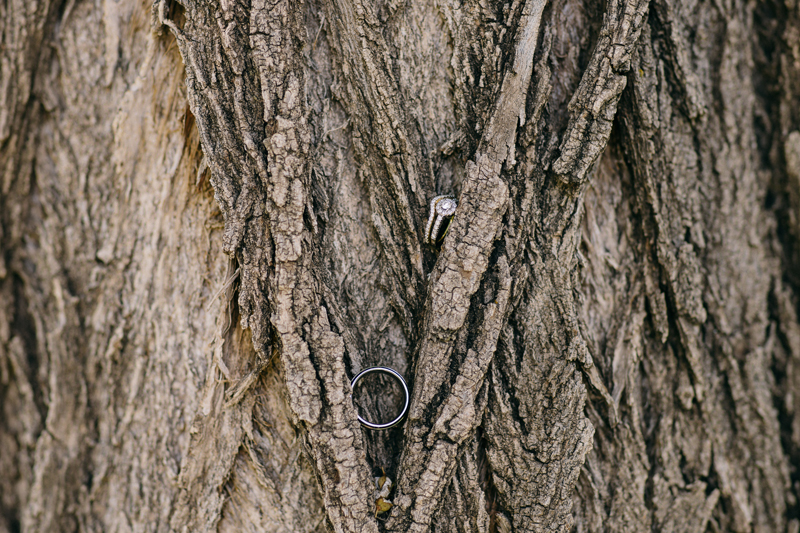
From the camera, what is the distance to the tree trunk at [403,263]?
133cm

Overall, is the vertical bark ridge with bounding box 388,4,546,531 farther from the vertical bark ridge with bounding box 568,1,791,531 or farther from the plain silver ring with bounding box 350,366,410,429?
the vertical bark ridge with bounding box 568,1,791,531

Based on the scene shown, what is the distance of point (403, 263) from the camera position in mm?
1428

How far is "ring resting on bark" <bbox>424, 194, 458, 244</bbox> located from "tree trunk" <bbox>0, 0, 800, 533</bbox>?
0.14ft

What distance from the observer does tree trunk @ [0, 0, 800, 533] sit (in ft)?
4.37

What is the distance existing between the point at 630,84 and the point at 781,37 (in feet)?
2.52

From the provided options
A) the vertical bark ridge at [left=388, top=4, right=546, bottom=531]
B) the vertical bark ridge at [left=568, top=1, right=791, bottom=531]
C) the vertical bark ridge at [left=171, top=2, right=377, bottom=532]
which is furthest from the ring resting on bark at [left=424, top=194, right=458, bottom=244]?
the vertical bark ridge at [left=568, top=1, right=791, bottom=531]

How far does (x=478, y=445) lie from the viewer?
4.46 ft

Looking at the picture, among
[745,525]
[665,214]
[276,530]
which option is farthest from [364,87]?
[745,525]

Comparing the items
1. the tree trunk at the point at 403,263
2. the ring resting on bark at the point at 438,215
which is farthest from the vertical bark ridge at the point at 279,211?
the ring resting on bark at the point at 438,215

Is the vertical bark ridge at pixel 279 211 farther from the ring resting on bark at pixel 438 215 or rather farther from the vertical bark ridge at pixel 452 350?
the ring resting on bark at pixel 438 215

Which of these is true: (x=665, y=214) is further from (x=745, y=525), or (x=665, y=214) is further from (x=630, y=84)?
(x=745, y=525)

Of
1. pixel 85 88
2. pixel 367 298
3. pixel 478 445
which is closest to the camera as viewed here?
pixel 478 445

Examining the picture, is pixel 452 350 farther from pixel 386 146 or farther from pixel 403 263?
pixel 386 146

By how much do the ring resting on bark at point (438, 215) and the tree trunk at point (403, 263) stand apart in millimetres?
41
